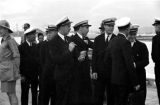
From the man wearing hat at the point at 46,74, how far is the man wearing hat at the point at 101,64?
92 centimetres

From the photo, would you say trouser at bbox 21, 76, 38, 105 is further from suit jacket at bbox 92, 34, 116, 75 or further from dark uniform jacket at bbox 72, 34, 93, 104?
dark uniform jacket at bbox 72, 34, 93, 104

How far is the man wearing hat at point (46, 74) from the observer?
762 cm

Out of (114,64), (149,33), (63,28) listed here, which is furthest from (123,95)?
(149,33)

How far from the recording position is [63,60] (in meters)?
6.46

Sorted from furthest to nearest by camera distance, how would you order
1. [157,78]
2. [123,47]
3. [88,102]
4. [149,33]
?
[149,33]
[157,78]
[88,102]
[123,47]

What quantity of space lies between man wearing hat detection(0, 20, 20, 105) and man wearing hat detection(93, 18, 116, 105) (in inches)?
64.5

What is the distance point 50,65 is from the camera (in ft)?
24.8

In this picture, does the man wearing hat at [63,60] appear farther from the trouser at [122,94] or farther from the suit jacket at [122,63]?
the trouser at [122,94]

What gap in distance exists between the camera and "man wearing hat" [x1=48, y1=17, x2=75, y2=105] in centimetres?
651

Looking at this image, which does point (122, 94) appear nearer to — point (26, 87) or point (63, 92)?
point (63, 92)

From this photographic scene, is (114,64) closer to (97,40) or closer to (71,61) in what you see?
(71,61)

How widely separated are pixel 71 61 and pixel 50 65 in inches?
43.1

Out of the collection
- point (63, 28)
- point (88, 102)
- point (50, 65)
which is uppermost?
point (63, 28)

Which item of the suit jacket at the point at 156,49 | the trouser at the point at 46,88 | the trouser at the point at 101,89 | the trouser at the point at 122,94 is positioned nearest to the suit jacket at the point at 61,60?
the trouser at the point at 122,94
